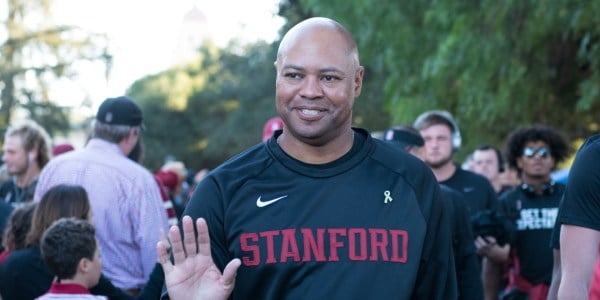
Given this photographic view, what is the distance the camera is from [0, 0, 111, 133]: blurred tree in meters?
32.5

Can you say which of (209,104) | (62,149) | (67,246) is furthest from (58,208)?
(209,104)

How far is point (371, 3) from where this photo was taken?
1678cm

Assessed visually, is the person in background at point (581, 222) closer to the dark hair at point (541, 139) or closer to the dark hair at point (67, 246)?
the dark hair at point (67, 246)

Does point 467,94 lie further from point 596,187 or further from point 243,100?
point 243,100

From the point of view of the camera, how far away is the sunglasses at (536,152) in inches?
367

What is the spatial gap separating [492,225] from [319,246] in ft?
15.2

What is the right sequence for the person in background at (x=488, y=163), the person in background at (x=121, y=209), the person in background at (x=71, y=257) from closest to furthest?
1. the person in background at (x=71, y=257)
2. the person in background at (x=121, y=209)
3. the person in background at (x=488, y=163)

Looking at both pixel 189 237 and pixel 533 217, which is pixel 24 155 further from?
pixel 189 237

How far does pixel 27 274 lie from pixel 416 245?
10.3 ft

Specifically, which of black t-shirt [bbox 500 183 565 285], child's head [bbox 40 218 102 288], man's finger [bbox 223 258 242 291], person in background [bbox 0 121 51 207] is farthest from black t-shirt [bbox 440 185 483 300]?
person in background [bbox 0 121 51 207]

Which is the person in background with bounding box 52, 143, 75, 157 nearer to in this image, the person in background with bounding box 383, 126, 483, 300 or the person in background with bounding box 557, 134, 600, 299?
the person in background with bounding box 383, 126, 483, 300

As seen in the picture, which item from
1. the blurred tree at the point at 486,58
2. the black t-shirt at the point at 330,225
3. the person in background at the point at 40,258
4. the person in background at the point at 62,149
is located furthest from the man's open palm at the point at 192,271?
the blurred tree at the point at 486,58

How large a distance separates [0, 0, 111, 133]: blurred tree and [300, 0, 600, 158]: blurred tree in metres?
16.6

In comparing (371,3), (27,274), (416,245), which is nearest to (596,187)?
(416,245)
